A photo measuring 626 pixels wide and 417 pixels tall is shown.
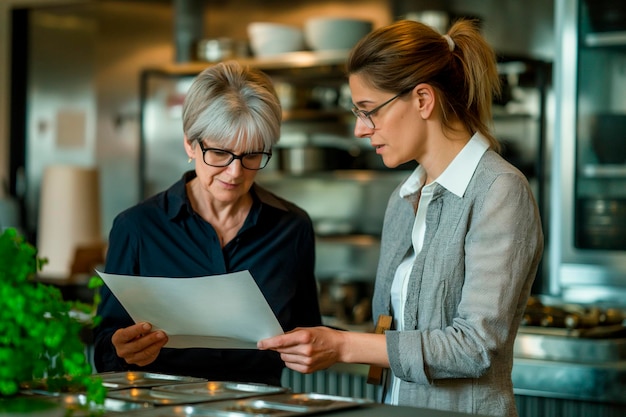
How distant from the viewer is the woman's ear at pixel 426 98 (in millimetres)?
2162

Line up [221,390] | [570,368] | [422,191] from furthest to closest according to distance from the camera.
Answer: [570,368], [422,191], [221,390]

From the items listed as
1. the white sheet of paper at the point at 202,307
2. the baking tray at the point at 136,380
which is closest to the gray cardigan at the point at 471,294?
the white sheet of paper at the point at 202,307

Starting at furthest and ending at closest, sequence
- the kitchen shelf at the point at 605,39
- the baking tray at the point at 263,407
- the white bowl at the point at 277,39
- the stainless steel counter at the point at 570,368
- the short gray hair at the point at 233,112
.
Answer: the white bowl at the point at 277,39, the kitchen shelf at the point at 605,39, the stainless steel counter at the point at 570,368, the short gray hair at the point at 233,112, the baking tray at the point at 263,407

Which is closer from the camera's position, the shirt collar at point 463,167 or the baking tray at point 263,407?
the baking tray at point 263,407

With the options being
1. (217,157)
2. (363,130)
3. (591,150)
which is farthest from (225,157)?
(591,150)

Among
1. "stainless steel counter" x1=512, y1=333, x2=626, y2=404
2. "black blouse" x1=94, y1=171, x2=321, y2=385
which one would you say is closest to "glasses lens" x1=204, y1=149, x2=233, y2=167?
"black blouse" x1=94, y1=171, x2=321, y2=385

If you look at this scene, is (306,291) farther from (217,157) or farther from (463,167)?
(463,167)

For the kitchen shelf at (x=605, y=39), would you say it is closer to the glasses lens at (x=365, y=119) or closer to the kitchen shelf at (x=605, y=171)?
the kitchen shelf at (x=605, y=171)

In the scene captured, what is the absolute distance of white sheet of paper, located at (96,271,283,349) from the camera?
205 centimetres

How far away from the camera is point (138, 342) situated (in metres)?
2.22

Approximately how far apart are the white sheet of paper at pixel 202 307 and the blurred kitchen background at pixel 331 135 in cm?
121

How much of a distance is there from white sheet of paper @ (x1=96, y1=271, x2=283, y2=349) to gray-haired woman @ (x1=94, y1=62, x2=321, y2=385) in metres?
0.19

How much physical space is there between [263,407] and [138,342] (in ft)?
1.91

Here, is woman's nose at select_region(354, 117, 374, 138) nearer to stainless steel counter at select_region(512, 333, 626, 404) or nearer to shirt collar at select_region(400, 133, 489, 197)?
shirt collar at select_region(400, 133, 489, 197)
